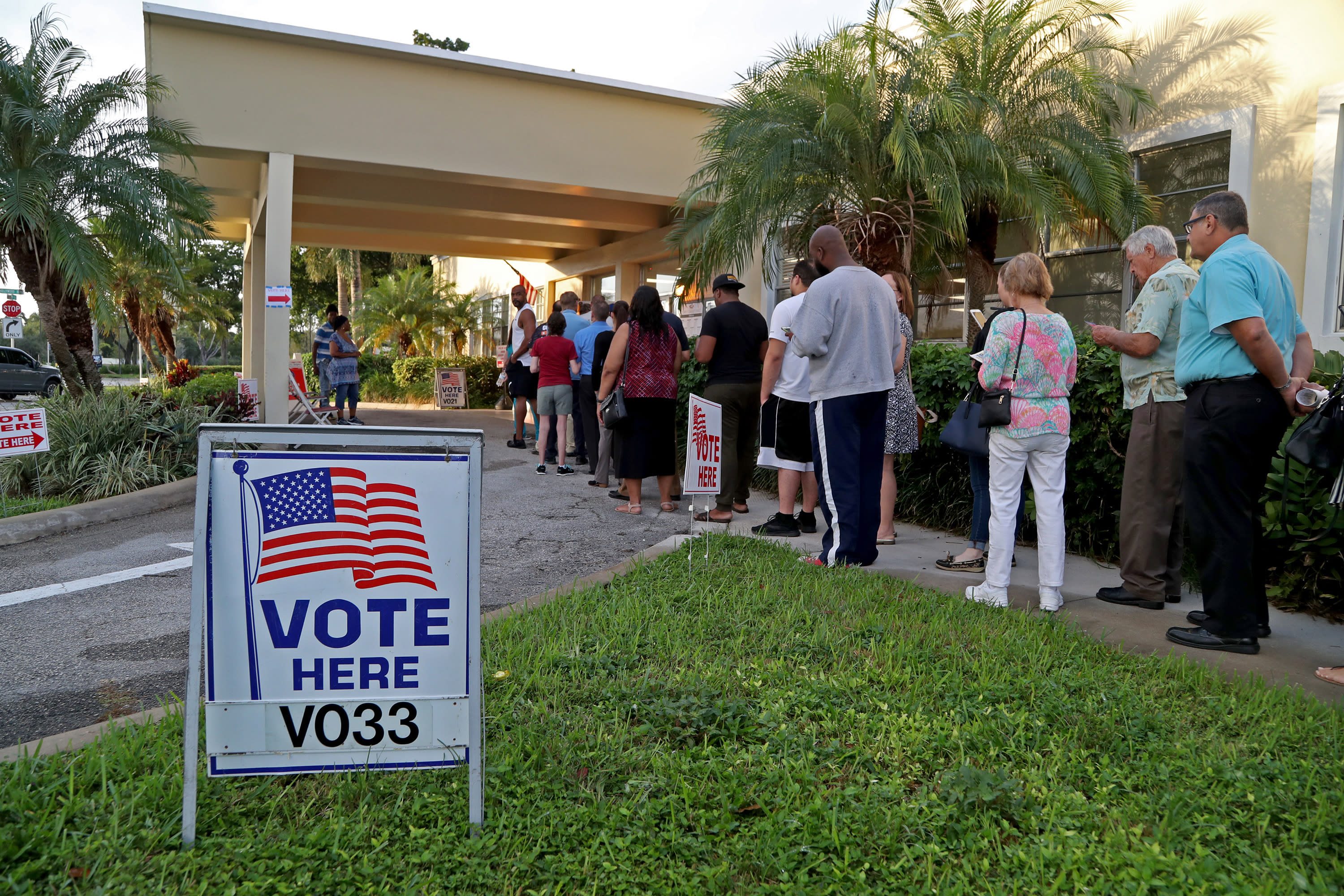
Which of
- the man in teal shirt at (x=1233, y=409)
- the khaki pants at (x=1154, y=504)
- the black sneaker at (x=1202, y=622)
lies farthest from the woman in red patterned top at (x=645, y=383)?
the black sneaker at (x=1202, y=622)

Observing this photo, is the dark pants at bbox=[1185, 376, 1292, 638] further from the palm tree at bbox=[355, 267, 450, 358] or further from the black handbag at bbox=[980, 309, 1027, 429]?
the palm tree at bbox=[355, 267, 450, 358]

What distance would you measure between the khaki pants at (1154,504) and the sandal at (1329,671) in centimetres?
103

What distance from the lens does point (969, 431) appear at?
5234 millimetres

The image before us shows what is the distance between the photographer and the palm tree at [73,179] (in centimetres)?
1105

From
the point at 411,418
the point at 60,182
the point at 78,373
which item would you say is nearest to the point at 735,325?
the point at 78,373

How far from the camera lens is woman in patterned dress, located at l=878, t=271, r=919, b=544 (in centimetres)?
625

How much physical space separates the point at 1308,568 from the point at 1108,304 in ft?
20.0

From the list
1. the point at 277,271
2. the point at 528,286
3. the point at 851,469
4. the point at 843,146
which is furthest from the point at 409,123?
the point at 528,286

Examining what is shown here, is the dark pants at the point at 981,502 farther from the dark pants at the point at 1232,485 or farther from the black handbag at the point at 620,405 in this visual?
the black handbag at the point at 620,405

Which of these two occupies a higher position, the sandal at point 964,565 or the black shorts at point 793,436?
the black shorts at point 793,436

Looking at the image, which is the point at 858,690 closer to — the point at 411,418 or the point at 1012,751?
the point at 1012,751

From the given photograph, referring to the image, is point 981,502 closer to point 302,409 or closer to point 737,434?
point 737,434

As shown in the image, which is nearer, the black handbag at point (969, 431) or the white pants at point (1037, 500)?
the white pants at point (1037, 500)

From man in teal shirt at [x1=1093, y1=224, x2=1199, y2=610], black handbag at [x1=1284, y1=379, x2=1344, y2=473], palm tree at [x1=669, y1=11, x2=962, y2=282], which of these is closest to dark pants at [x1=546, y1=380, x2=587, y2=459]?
palm tree at [x1=669, y1=11, x2=962, y2=282]
